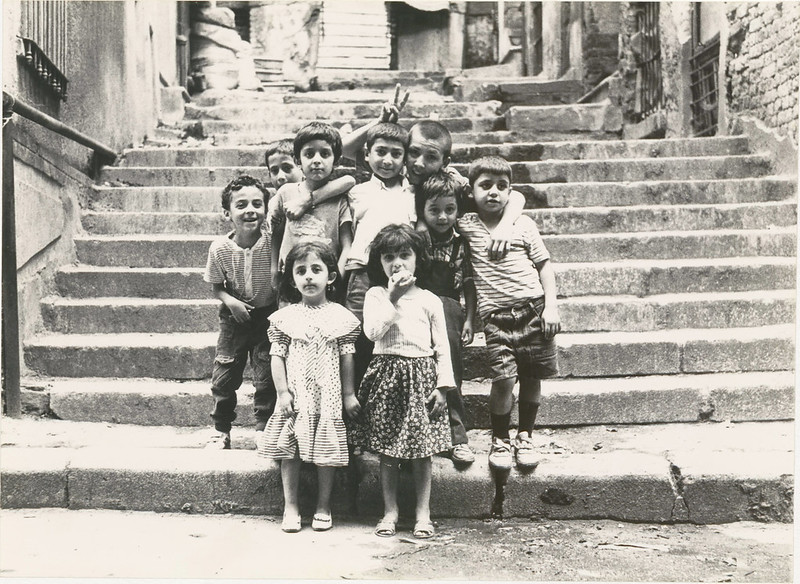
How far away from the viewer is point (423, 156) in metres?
3.46

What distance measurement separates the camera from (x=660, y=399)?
4047mm

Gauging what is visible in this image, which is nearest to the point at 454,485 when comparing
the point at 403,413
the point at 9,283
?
the point at 403,413

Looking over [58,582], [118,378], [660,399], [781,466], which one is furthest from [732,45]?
[58,582]

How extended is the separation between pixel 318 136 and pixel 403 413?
4.19ft

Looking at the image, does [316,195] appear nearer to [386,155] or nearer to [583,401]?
[386,155]

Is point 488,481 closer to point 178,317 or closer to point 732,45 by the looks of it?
point 178,317

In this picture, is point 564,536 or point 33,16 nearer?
point 564,536

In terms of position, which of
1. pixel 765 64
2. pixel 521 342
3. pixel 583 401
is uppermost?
pixel 765 64

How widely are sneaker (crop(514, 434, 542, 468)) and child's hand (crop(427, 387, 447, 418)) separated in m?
0.46

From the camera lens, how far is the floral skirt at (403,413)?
3.05 m

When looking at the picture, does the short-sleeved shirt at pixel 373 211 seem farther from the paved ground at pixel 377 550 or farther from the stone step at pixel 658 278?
the stone step at pixel 658 278

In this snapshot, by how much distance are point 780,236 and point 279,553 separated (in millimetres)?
4151

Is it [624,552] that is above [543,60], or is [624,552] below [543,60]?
below

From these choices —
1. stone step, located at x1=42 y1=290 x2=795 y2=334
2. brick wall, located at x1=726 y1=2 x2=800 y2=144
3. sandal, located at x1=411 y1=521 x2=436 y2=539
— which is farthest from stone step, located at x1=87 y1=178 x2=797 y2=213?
sandal, located at x1=411 y1=521 x2=436 y2=539
